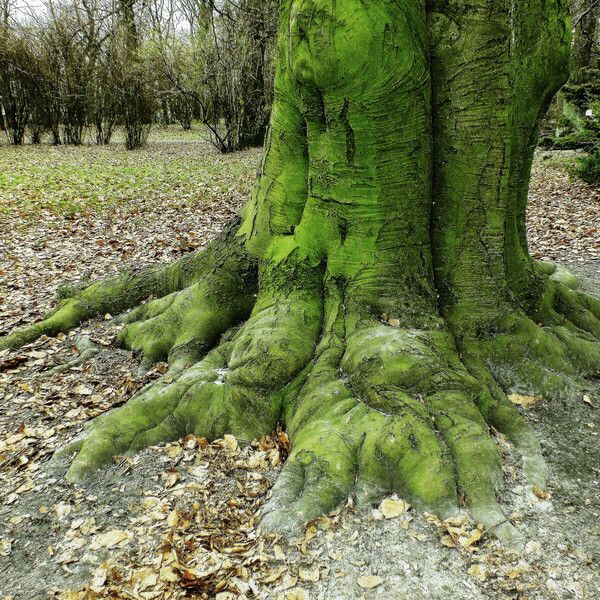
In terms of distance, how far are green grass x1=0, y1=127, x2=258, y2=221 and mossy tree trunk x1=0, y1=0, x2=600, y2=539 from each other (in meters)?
8.61

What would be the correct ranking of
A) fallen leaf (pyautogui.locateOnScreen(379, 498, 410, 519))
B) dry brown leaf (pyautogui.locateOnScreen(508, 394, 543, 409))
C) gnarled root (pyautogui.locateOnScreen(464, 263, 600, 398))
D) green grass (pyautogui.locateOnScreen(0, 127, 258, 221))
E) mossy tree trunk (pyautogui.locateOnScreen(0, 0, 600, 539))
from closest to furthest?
fallen leaf (pyautogui.locateOnScreen(379, 498, 410, 519)), mossy tree trunk (pyautogui.locateOnScreen(0, 0, 600, 539)), dry brown leaf (pyautogui.locateOnScreen(508, 394, 543, 409)), gnarled root (pyautogui.locateOnScreen(464, 263, 600, 398)), green grass (pyautogui.locateOnScreen(0, 127, 258, 221))

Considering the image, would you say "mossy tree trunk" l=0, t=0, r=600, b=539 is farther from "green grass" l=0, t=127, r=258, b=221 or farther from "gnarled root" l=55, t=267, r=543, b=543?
"green grass" l=0, t=127, r=258, b=221

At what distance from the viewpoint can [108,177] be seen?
591 inches

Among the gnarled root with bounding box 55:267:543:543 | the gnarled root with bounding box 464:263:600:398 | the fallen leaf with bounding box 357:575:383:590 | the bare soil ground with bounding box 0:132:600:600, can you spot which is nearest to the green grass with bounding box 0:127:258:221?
the bare soil ground with bounding box 0:132:600:600

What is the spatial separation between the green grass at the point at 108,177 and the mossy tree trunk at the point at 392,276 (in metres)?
8.61

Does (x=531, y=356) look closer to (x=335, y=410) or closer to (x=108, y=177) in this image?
(x=335, y=410)

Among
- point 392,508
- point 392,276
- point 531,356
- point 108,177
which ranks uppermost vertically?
point 108,177

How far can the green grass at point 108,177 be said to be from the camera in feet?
38.9

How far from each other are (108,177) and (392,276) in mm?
13285

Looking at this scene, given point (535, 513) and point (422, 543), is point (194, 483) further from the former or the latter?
point (535, 513)

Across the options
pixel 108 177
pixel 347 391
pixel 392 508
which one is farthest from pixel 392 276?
pixel 108 177

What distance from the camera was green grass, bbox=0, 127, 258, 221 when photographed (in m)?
11.9

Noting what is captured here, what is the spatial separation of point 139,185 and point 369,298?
11.9m

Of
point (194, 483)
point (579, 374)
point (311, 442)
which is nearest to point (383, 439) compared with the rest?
point (311, 442)
